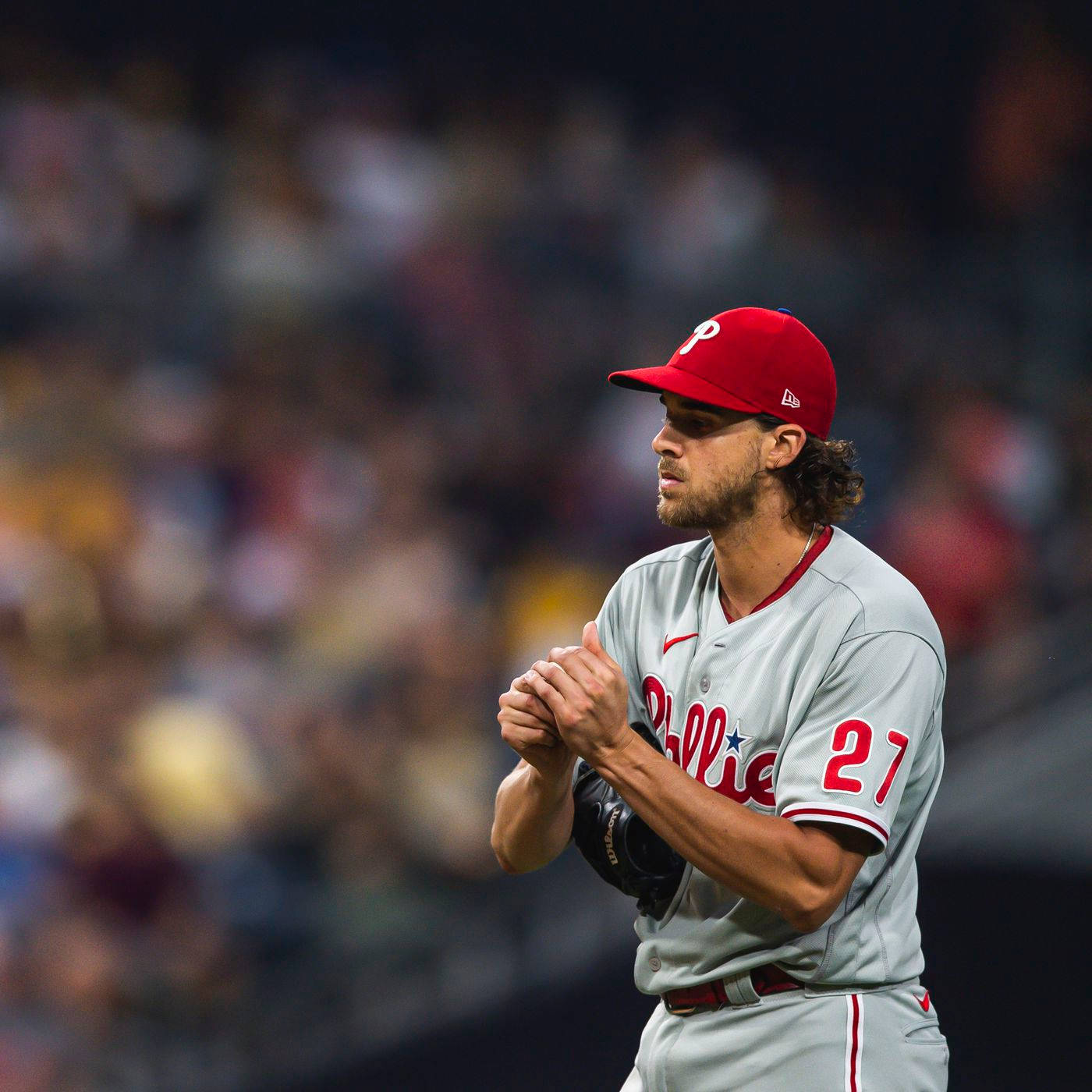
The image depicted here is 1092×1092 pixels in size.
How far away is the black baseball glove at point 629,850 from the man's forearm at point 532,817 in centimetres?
4

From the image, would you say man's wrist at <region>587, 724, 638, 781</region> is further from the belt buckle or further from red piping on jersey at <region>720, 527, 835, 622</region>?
the belt buckle

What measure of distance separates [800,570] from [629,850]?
0.54m

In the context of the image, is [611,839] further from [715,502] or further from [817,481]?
[817,481]

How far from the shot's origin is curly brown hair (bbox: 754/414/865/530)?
2.75 metres

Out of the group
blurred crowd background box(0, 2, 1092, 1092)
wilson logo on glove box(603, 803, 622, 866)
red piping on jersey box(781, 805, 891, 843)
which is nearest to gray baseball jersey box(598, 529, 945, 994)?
red piping on jersey box(781, 805, 891, 843)

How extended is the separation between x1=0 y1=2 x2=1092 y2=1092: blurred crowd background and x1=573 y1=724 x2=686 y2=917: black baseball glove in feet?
10.1

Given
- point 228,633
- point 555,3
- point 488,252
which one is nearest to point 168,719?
point 228,633

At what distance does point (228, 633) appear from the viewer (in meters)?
6.61

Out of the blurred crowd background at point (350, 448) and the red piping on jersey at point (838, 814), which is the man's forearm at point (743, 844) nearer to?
the red piping on jersey at point (838, 814)

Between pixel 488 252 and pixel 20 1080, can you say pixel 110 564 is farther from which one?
pixel 488 252

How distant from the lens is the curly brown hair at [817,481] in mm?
2746

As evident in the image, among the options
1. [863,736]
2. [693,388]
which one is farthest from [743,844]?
[693,388]

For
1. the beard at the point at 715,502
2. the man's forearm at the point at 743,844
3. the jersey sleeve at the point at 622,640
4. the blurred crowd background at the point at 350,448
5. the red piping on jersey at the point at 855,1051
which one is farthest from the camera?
the blurred crowd background at the point at 350,448

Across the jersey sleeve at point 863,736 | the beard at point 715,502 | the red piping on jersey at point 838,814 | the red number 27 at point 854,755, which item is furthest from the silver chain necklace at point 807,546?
the red piping on jersey at point 838,814
